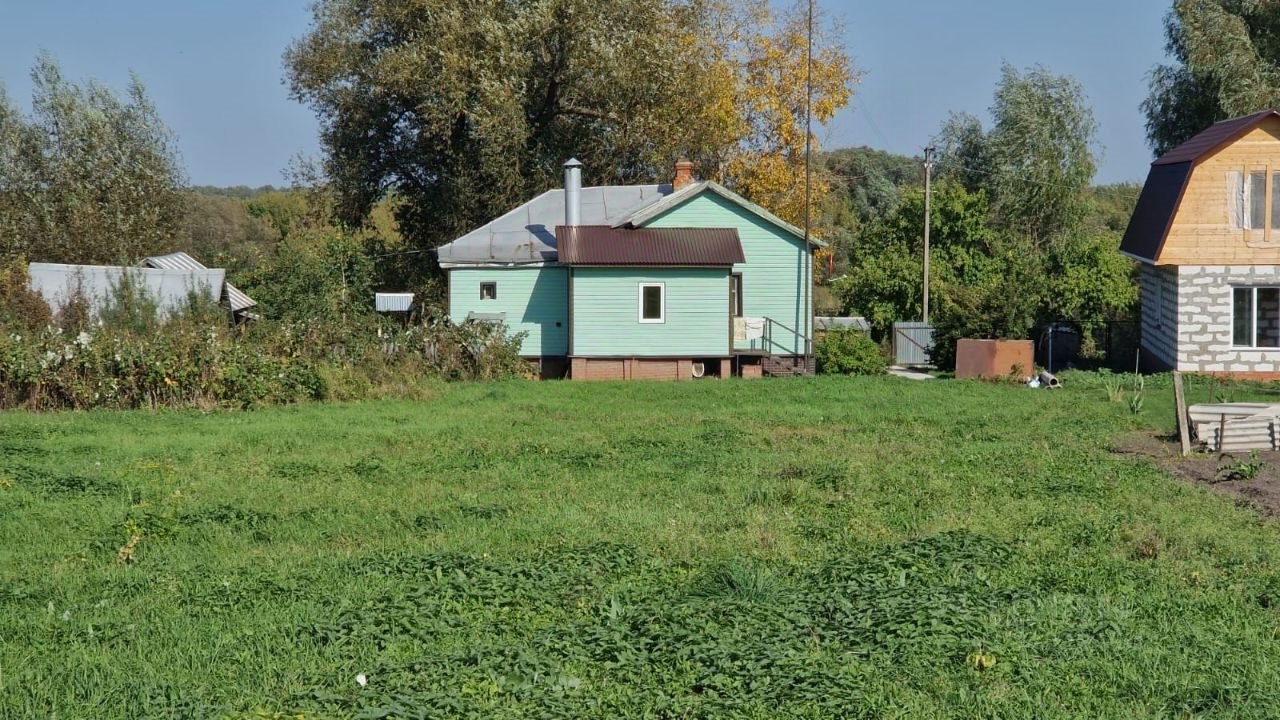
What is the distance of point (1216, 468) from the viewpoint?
1476 cm

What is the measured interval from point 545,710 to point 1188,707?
347 cm

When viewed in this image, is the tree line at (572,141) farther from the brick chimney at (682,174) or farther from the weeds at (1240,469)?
the weeds at (1240,469)

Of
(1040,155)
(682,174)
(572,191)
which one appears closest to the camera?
(572,191)

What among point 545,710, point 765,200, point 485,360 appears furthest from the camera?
point 765,200

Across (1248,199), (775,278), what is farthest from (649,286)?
(1248,199)

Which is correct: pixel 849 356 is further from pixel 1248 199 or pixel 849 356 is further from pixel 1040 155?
pixel 1040 155

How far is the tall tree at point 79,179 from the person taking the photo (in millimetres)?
41719

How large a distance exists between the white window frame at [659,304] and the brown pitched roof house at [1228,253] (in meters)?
11.0

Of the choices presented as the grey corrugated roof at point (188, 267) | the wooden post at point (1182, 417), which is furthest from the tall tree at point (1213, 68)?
the grey corrugated roof at point (188, 267)

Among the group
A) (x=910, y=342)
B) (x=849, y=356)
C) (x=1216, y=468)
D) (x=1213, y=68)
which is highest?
(x=1213, y=68)

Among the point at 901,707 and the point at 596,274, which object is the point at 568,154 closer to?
the point at 596,274

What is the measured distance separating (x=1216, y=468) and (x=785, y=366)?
52.1ft

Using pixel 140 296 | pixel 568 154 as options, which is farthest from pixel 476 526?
pixel 568 154

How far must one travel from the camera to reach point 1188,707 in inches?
264
